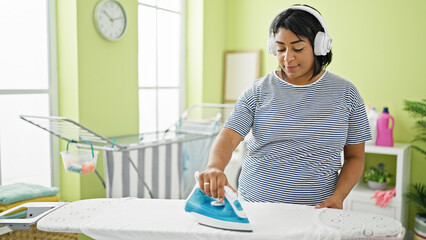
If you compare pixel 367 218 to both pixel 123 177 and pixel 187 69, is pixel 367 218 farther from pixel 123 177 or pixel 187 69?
pixel 187 69

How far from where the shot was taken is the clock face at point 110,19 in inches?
111

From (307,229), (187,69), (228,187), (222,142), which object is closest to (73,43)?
(187,69)

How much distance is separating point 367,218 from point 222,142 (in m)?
0.50

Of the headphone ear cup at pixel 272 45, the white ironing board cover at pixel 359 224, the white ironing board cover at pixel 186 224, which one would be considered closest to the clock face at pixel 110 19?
the headphone ear cup at pixel 272 45

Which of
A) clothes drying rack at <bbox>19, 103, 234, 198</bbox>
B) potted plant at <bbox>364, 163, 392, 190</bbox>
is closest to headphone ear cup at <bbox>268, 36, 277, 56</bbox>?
clothes drying rack at <bbox>19, 103, 234, 198</bbox>

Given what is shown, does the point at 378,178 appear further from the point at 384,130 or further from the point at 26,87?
the point at 26,87

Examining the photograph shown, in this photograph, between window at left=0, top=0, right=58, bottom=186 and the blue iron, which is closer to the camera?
the blue iron

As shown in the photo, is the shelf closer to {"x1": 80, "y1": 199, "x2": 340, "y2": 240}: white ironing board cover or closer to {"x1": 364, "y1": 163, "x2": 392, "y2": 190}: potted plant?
{"x1": 364, "y1": 163, "x2": 392, "y2": 190}: potted plant

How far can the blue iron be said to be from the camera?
118 cm

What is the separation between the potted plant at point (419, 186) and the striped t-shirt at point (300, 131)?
1746 mm

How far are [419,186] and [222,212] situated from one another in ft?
7.79

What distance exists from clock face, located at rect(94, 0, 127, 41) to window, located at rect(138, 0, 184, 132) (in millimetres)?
382

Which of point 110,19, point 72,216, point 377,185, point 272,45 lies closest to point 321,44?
point 272,45

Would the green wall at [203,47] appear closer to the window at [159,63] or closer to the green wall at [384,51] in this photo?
the window at [159,63]
